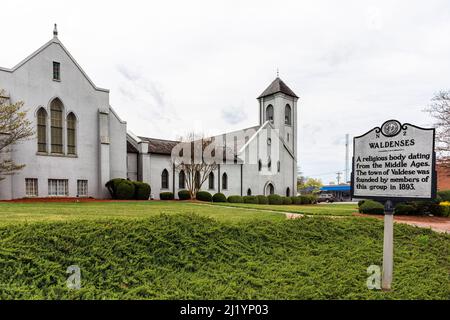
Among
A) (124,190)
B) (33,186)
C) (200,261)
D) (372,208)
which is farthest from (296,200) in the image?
(200,261)

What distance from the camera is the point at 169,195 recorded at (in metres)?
32.0

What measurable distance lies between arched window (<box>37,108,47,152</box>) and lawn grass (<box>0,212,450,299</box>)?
21299 mm

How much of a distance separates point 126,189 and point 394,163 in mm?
24404

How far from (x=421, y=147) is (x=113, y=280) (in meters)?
6.18

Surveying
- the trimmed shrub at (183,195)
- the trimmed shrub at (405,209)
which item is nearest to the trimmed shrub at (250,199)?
the trimmed shrub at (183,195)

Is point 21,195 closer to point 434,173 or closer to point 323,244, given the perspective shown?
point 323,244

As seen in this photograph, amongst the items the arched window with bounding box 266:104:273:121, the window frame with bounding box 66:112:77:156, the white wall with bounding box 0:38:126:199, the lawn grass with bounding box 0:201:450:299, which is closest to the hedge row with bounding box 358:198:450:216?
the lawn grass with bounding box 0:201:450:299

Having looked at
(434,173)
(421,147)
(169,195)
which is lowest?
(169,195)

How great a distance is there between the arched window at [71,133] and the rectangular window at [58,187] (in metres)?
2.64

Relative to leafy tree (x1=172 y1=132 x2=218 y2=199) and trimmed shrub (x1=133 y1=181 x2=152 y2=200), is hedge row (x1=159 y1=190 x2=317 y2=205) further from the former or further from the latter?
trimmed shrub (x1=133 y1=181 x2=152 y2=200)

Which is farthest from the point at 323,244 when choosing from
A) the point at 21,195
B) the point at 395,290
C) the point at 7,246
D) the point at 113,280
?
the point at 21,195

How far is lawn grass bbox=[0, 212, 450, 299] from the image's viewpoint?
523 cm
